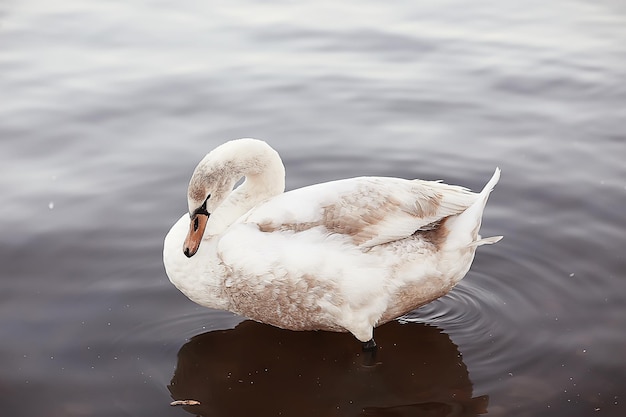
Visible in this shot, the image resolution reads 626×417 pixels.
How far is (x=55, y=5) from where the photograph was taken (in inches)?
435

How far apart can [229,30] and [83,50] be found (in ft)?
5.23

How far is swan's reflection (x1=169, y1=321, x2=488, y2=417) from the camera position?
485cm

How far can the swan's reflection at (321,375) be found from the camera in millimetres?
4852

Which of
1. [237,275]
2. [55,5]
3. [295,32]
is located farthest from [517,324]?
[55,5]

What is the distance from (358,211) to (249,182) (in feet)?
2.39

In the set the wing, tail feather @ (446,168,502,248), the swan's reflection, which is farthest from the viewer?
tail feather @ (446,168,502,248)

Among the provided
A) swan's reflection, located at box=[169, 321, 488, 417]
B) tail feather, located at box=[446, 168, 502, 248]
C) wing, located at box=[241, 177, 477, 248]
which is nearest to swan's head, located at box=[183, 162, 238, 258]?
wing, located at box=[241, 177, 477, 248]

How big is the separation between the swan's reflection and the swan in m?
0.21

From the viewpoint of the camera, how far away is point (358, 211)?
5023 mm

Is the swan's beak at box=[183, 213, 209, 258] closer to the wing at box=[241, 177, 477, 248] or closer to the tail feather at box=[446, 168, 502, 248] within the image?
the wing at box=[241, 177, 477, 248]

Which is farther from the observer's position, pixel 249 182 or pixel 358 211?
pixel 249 182

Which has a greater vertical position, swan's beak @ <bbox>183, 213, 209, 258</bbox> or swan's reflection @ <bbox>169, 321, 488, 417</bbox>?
swan's beak @ <bbox>183, 213, 209, 258</bbox>

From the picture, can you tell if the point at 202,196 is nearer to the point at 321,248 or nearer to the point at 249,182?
the point at 249,182

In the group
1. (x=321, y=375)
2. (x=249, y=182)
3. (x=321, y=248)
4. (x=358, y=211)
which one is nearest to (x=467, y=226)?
(x=358, y=211)
